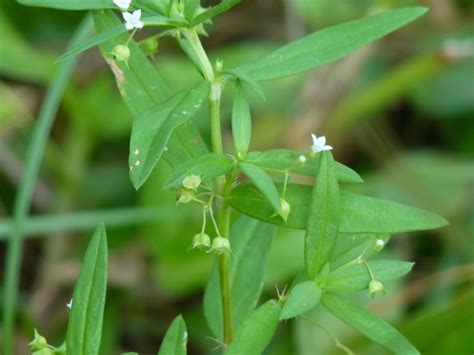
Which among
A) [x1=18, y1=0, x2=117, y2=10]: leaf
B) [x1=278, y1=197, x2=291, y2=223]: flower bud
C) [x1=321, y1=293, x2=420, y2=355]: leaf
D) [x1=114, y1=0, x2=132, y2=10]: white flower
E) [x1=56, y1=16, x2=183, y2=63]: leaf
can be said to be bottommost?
[x1=321, y1=293, x2=420, y2=355]: leaf

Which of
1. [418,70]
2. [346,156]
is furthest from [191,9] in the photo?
[346,156]

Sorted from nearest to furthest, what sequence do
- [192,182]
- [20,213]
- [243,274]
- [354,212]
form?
[192,182], [354,212], [243,274], [20,213]

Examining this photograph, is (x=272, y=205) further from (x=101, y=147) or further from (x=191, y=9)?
(x=101, y=147)

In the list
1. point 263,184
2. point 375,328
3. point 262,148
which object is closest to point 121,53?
point 263,184

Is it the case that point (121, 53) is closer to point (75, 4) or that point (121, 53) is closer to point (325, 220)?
point (75, 4)

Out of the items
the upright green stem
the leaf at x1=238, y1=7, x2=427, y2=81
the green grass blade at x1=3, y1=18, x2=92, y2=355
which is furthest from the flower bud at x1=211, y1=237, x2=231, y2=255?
the green grass blade at x1=3, y1=18, x2=92, y2=355

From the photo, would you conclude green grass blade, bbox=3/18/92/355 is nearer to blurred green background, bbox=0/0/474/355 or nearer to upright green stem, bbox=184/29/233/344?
blurred green background, bbox=0/0/474/355

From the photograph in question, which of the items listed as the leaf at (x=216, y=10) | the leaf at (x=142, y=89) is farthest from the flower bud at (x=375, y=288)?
the leaf at (x=216, y=10)

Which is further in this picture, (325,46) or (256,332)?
(325,46)
